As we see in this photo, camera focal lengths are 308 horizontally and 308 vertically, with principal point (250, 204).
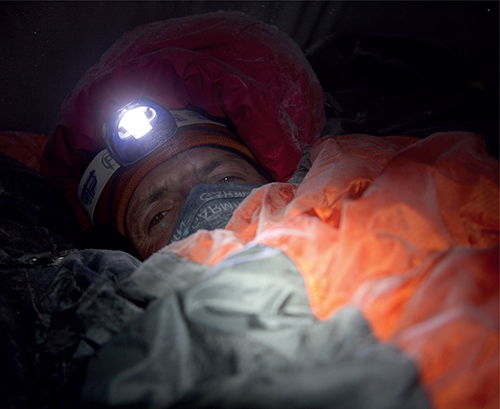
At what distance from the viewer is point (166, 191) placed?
1012mm

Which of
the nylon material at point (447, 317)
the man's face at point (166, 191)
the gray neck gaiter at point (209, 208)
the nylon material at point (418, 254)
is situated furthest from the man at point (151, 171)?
the nylon material at point (447, 317)

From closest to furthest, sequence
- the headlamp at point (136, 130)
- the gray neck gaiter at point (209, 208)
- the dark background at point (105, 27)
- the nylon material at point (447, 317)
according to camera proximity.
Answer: the nylon material at point (447, 317) → the gray neck gaiter at point (209, 208) → the headlamp at point (136, 130) → the dark background at point (105, 27)

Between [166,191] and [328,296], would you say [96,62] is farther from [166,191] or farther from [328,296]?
[328,296]

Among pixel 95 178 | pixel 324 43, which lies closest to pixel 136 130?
pixel 95 178

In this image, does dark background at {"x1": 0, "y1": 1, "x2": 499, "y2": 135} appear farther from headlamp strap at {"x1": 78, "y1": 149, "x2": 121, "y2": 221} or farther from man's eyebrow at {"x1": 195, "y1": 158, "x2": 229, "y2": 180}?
man's eyebrow at {"x1": 195, "y1": 158, "x2": 229, "y2": 180}

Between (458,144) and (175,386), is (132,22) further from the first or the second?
(175,386)

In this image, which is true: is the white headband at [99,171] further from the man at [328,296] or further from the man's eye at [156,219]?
the man at [328,296]

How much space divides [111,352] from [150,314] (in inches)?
2.6

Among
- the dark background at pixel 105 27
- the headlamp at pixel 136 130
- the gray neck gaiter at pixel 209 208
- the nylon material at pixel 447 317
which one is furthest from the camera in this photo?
the dark background at pixel 105 27

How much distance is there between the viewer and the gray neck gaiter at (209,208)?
30.7 inches

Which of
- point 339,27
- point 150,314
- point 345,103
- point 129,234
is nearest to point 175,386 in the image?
point 150,314

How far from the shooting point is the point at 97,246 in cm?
96

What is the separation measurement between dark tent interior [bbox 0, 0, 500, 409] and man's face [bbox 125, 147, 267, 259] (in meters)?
0.22

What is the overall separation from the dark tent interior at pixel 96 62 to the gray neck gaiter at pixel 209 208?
0.50 feet
